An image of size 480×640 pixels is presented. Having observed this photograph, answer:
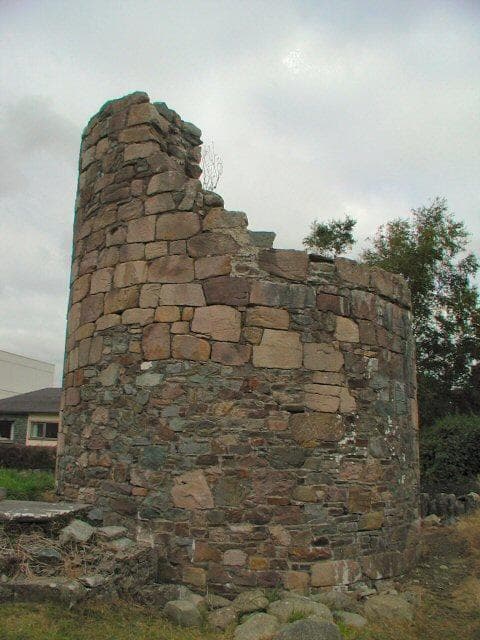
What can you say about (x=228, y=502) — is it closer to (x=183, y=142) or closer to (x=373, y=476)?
(x=373, y=476)

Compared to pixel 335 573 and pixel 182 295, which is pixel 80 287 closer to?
pixel 182 295

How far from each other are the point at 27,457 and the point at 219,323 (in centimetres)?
1414

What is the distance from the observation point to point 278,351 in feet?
20.6

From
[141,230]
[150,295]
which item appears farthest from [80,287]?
[150,295]

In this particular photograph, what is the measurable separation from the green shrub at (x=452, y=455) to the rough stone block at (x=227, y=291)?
10.2 m

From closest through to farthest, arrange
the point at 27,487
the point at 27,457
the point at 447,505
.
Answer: the point at 27,487, the point at 447,505, the point at 27,457

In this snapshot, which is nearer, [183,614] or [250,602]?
[183,614]

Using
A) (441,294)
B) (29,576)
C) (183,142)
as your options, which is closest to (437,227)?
(441,294)

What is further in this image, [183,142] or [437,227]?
[437,227]

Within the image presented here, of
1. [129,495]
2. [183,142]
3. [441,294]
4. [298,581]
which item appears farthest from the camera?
[441,294]

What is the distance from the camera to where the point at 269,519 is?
19.6ft

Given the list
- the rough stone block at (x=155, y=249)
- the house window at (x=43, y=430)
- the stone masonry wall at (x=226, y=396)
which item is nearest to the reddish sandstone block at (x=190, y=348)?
the stone masonry wall at (x=226, y=396)

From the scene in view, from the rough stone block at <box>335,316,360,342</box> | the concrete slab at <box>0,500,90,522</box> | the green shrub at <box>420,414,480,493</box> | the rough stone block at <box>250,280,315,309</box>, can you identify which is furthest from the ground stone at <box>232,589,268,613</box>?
the green shrub at <box>420,414,480,493</box>

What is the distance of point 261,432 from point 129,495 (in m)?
1.52
